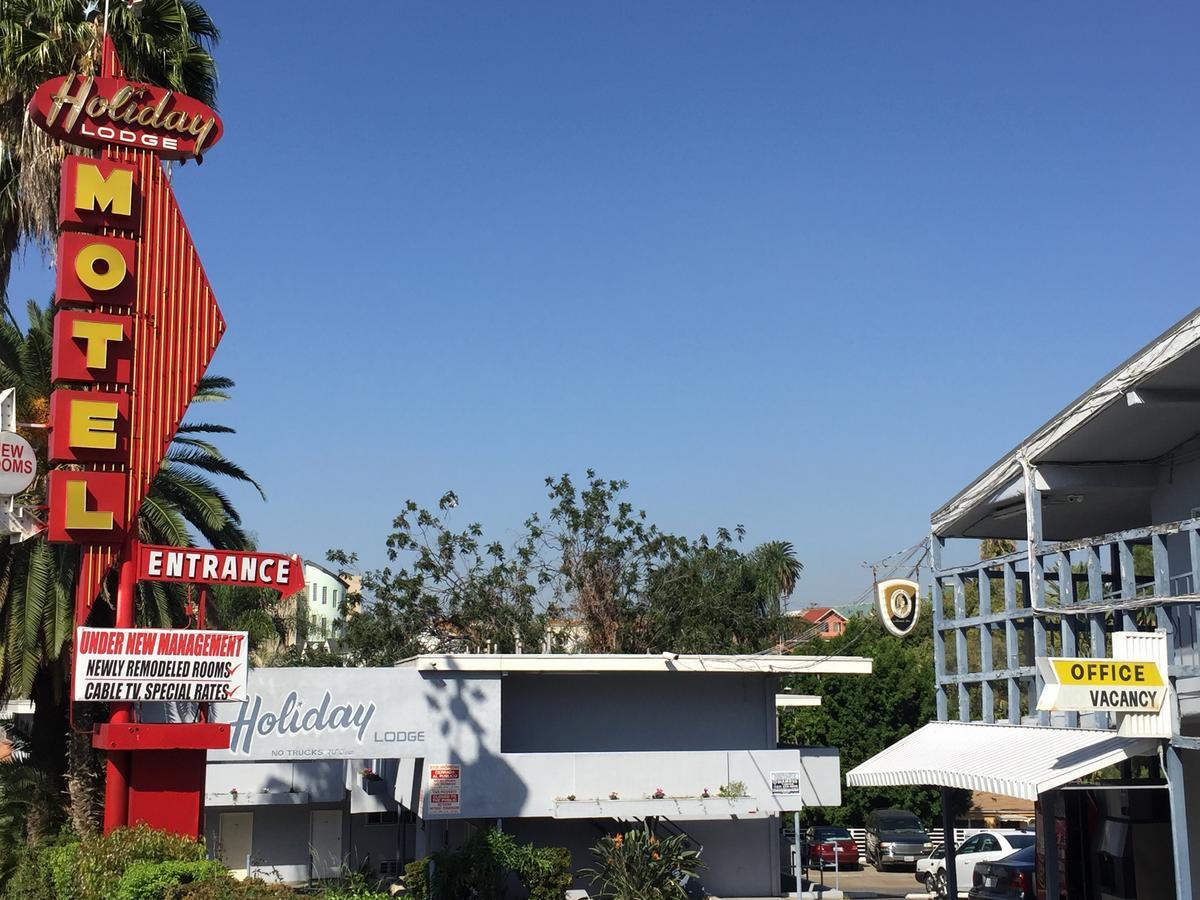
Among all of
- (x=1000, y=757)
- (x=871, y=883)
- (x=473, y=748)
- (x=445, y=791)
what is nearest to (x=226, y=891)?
(x=1000, y=757)

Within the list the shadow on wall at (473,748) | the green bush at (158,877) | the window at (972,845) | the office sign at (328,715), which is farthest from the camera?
the window at (972,845)

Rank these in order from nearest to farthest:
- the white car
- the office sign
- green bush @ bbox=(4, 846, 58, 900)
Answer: green bush @ bbox=(4, 846, 58, 900), the office sign, the white car

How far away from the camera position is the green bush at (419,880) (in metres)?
23.0

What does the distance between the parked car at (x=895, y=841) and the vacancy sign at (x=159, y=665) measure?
27449 millimetres

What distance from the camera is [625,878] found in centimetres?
2306

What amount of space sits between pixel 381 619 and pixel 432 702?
30.1 meters

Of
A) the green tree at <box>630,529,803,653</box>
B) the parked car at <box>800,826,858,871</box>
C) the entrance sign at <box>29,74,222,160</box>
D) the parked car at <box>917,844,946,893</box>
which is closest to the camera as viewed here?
the entrance sign at <box>29,74,222,160</box>

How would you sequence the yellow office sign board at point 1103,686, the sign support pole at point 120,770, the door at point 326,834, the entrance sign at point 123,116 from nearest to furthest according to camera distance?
1. the yellow office sign board at point 1103,686
2. the sign support pole at point 120,770
3. the entrance sign at point 123,116
4. the door at point 326,834

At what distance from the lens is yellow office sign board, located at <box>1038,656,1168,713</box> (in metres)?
12.6

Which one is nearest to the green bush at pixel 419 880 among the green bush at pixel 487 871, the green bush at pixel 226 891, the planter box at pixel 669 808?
the green bush at pixel 487 871

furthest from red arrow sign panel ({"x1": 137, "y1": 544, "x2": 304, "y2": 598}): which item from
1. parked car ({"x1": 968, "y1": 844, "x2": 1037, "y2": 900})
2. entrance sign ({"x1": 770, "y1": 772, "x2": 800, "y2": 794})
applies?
parked car ({"x1": 968, "y1": 844, "x2": 1037, "y2": 900})

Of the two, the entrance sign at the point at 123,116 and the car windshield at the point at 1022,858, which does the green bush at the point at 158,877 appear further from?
the car windshield at the point at 1022,858

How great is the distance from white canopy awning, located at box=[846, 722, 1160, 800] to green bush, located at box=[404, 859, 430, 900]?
9360 millimetres

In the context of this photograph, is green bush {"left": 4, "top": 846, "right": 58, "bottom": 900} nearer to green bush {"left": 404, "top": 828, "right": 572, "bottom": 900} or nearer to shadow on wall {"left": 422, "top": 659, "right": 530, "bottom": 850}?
green bush {"left": 404, "top": 828, "right": 572, "bottom": 900}
